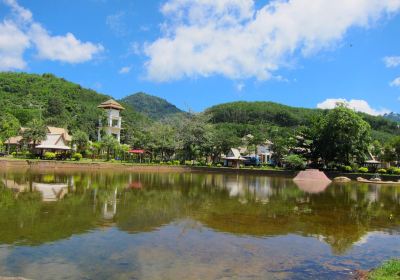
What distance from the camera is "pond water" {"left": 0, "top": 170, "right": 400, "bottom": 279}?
27.7 feet

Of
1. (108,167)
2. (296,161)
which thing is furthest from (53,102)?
(296,161)

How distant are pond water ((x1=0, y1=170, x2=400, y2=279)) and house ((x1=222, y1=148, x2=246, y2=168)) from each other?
2217 inches

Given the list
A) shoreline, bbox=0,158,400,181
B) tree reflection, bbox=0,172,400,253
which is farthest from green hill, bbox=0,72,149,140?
tree reflection, bbox=0,172,400,253

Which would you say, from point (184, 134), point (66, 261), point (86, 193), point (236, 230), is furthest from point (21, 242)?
point (184, 134)

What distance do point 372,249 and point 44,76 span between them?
4407 inches

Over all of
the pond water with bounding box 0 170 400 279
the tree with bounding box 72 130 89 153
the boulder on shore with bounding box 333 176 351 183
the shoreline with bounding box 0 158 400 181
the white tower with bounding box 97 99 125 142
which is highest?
the white tower with bounding box 97 99 125 142

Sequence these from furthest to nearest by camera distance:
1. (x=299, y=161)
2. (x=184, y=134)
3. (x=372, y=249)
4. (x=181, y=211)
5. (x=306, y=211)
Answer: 1. (x=184, y=134)
2. (x=299, y=161)
3. (x=306, y=211)
4. (x=181, y=211)
5. (x=372, y=249)

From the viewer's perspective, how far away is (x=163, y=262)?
8.98m

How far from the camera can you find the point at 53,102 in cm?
8825

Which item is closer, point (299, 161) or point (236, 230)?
point (236, 230)

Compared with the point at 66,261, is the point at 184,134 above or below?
above

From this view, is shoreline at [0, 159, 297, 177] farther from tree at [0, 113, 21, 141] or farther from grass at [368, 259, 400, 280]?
grass at [368, 259, 400, 280]

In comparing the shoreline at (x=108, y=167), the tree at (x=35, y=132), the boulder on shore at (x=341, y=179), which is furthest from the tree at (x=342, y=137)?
the tree at (x=35, y=132)

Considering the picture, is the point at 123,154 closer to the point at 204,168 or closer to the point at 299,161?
the point at 204,168
